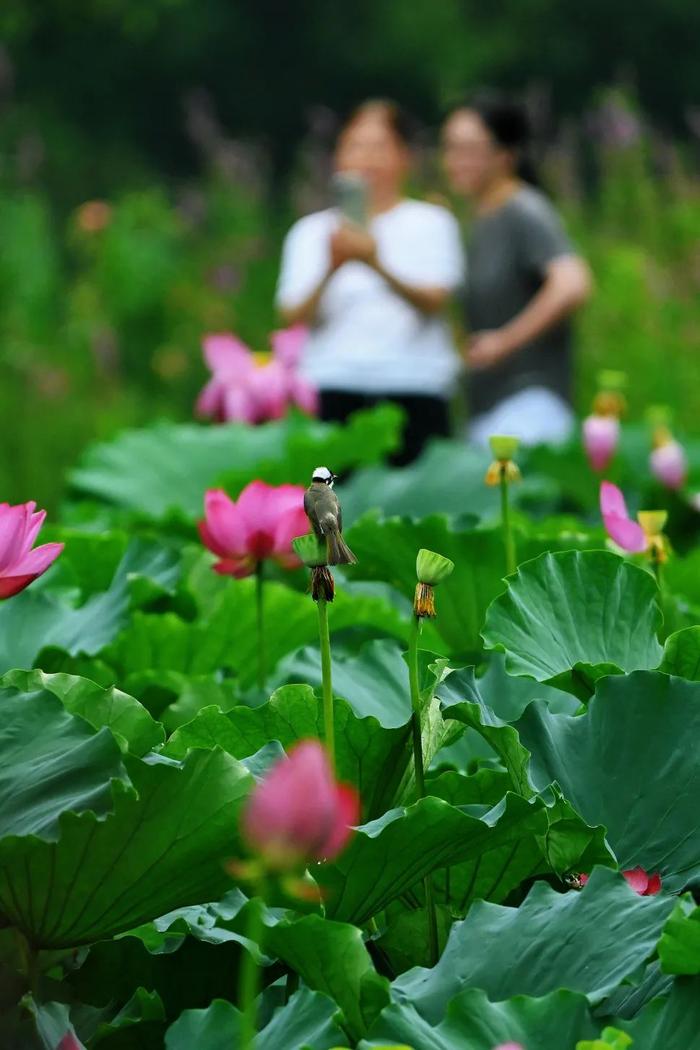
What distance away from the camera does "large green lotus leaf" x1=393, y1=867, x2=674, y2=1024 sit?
0.96 meters

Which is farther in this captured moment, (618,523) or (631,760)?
(618,523)

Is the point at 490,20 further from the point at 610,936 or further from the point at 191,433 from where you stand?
the point at 610,936

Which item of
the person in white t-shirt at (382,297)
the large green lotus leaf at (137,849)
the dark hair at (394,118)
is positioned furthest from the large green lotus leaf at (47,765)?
the dark hair at (394,118)

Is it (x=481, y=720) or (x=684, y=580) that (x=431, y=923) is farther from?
(x=684, y=580)

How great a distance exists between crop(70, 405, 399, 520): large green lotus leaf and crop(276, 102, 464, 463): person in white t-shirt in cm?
82

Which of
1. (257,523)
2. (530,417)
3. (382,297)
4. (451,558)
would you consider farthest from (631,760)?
(530,417)

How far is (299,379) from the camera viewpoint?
128 inches

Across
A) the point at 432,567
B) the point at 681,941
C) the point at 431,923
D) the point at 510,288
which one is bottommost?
the point at 510,288

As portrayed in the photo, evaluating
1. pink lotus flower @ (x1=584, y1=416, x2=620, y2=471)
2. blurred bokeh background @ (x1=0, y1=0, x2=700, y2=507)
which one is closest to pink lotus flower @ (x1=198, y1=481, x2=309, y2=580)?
pink lotus flower @ (x1=584, y1=416, x2=620, y2=471)

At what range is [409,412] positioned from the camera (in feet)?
14.0

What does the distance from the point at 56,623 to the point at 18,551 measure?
556 millimetres

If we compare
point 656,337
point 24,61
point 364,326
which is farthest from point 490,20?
point 364,326

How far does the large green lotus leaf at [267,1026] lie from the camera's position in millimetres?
927

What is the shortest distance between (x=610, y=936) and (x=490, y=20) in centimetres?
2099
